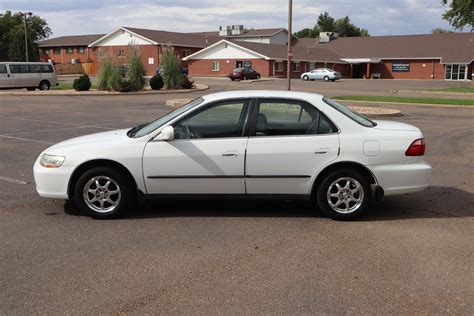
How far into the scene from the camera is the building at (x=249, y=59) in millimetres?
64438

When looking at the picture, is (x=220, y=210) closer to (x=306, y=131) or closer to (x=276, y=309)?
(x=306, y=131)

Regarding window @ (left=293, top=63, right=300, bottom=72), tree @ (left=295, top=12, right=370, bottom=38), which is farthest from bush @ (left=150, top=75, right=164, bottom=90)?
tree @ (left=295, top=12, right=370, bottom=38)

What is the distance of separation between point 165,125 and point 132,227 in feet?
3.98

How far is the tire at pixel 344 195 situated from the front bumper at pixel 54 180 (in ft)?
9.47

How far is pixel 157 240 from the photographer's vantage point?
17.5ft

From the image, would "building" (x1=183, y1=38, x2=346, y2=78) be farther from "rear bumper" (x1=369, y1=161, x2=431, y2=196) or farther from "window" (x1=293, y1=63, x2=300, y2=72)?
"rear bumper" (x1=369, y1=161, x2=431, y2=196)

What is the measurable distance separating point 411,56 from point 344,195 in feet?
236

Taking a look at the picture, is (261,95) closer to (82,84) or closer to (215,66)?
(82,84)

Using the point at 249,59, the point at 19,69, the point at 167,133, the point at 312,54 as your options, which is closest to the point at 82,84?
the point at 19,69

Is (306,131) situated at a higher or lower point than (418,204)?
higher

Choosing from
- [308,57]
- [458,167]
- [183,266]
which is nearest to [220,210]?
[183,266]

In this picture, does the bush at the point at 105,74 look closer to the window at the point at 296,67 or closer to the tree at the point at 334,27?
the window at the point at 296,67

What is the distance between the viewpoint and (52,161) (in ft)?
19.8

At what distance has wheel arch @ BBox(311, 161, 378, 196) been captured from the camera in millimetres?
5922
